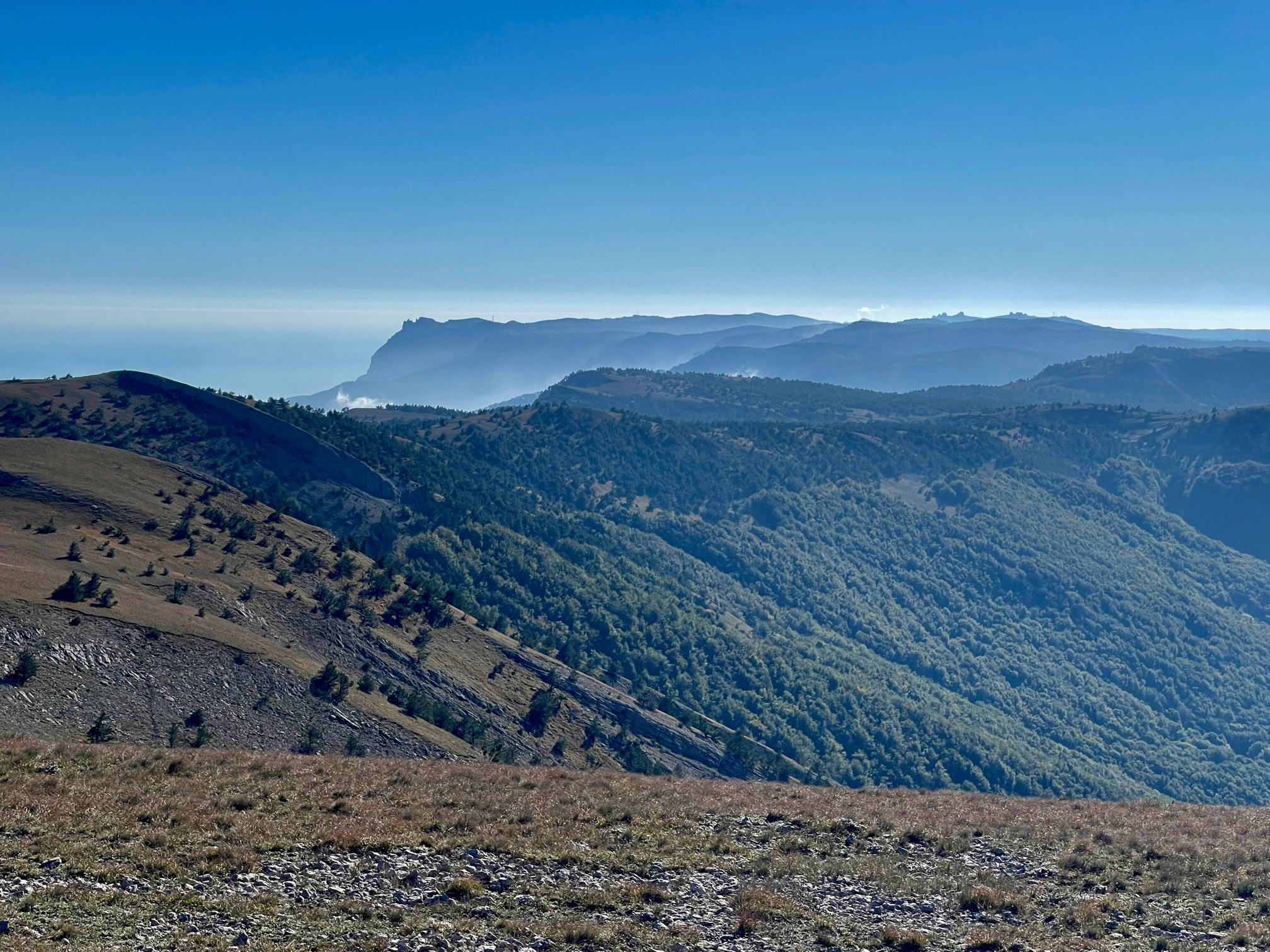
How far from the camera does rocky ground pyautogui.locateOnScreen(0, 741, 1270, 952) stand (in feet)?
52.7

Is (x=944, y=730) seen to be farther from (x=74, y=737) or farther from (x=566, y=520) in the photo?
(x=74, y=737)

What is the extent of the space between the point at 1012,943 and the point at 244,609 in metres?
44.6

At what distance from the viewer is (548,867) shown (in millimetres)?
19969

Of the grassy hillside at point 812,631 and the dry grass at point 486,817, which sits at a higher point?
the dry grass at point 486,817

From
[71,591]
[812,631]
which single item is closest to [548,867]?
[71,591]

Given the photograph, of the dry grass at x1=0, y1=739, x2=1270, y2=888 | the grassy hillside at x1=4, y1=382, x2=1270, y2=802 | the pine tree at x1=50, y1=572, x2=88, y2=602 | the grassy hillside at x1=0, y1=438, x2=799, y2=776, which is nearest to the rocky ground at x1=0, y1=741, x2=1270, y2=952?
the dry grass at x1=0, y1=739, x2=1270, y2=888

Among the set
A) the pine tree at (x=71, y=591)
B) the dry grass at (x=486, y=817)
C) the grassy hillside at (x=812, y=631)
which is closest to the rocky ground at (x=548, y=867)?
the dry grass at (x=486, y=817)

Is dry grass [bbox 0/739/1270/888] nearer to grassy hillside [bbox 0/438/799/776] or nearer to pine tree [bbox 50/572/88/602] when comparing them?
grassy hillside [bbox 0/438/799/776]

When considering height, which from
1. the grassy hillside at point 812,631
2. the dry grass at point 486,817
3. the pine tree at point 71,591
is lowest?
the grassy hillside at point 812,631

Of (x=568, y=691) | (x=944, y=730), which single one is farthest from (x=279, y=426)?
(x=944, y=730)

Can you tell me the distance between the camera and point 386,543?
100250mm

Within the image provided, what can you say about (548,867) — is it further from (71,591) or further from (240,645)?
(71,591)

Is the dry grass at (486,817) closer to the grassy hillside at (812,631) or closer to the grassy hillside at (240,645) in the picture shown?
the grassy hillside at (240,645)

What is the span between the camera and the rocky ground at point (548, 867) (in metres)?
16.1
